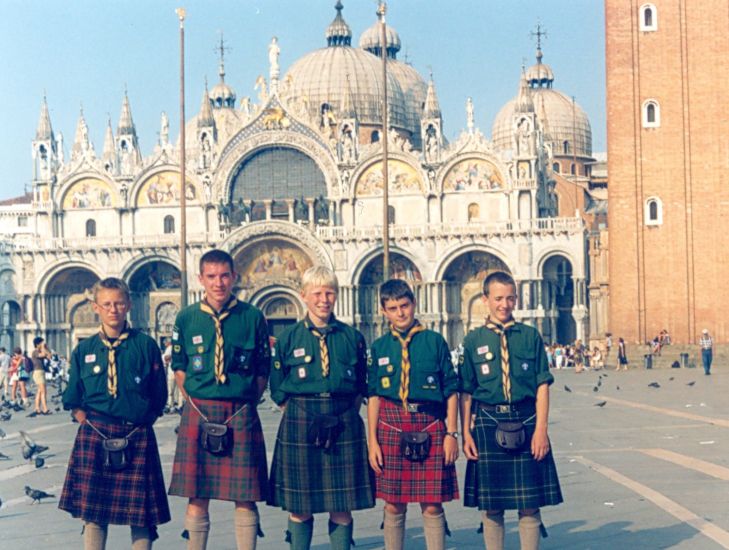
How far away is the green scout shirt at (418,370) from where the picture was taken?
8289 mm

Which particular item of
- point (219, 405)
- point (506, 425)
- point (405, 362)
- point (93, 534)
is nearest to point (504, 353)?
point (506, 425)

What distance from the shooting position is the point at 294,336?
27.6 feet

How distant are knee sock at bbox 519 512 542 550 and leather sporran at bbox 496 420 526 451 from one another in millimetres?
438

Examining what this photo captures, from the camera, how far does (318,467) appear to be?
817cm

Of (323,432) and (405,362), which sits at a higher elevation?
(405,362)

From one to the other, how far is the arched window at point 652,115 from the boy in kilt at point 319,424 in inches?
1430

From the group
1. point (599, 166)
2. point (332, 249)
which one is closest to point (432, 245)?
point (332, 249)

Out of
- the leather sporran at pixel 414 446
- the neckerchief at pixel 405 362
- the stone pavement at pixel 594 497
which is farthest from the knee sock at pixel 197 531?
the neckerchief at pixel 405 362

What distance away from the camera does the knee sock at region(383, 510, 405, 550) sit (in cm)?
819

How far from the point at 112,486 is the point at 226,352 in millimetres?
1072

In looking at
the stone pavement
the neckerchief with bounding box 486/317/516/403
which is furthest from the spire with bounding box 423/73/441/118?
the neckerchief with bounding box 486/317/516/403

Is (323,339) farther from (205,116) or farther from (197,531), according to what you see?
(205,116)

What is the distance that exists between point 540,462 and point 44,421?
1650 cm

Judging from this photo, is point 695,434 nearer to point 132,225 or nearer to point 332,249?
point 332,249
